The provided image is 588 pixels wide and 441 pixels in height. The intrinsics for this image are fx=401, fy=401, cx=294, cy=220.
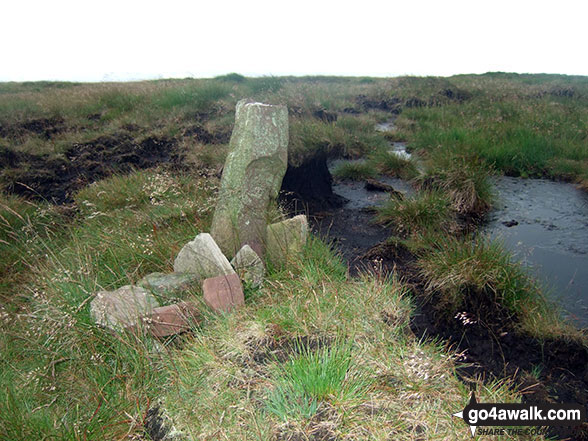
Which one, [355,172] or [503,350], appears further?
[355,172]

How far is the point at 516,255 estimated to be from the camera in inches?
193

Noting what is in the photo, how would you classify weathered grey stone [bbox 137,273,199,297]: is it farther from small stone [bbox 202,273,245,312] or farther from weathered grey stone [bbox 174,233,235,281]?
small stone [bbox 202,273,245,312]

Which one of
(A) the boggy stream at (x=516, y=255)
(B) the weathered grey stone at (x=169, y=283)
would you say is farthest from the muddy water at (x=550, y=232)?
(B) the weathered grey stone at (x=169, y=283)

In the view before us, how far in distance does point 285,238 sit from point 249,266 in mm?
563

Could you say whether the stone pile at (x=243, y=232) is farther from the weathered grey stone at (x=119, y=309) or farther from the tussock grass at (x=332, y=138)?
the tussock grass at (x=332, y=138)

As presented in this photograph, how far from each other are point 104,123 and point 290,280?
401 inches

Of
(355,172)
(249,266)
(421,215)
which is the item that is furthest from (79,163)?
(421,215)

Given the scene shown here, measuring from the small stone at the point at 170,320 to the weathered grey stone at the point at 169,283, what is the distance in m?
0.30

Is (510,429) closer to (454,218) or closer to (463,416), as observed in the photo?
(463,416)

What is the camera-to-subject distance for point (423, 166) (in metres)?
8.06

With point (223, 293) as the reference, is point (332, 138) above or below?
above

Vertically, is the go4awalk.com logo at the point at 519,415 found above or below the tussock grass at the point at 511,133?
below

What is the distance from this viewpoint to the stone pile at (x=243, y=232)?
364 cm

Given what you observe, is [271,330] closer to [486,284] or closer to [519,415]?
[519,415]
